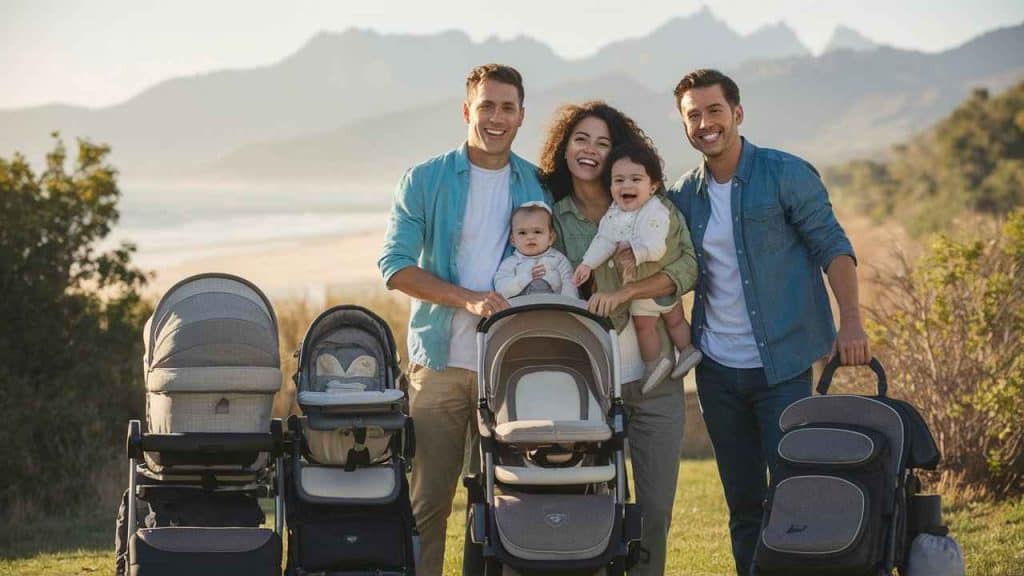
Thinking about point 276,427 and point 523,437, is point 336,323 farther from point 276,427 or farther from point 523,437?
point 523,437

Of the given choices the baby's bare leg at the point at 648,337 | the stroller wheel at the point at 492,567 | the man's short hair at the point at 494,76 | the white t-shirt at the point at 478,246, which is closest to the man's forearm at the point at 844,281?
the baby's bare leg at the point at 648,337

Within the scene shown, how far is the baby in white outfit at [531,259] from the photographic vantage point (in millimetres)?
5344

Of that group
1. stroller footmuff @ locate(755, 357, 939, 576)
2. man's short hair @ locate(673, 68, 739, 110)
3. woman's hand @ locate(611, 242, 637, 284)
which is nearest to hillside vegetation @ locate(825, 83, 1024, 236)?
man's short hair @ locate(673, 68, 739, 110)

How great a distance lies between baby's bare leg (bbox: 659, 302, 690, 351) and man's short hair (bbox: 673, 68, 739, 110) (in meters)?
0.90

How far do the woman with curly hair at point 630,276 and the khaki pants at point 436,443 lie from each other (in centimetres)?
67

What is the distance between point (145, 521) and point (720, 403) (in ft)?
7.95

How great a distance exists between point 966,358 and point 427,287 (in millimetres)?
4480

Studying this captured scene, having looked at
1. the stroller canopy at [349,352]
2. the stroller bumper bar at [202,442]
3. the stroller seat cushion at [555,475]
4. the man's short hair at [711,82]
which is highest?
the man's short hair at [711,82]

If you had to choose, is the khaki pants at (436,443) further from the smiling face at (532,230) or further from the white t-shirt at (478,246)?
the smiling face at (532,230)

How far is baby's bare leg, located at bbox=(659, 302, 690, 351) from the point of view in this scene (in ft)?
18.5

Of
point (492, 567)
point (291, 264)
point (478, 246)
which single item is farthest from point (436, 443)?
point (291, 264)

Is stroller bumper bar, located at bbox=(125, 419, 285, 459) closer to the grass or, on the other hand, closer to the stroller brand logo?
the stroller brand logo

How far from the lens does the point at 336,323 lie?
18.4 ft

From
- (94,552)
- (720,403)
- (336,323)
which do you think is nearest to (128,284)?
(94,552)
